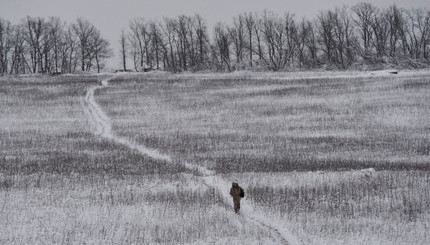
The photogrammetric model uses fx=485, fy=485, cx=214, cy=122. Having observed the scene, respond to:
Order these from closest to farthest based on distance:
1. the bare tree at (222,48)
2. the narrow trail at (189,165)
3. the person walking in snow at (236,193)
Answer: the narrow trail at (189,165)
the person walking in snow at (236,193)
the bare tree at (222,48)

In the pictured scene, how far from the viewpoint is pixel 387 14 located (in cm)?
8669

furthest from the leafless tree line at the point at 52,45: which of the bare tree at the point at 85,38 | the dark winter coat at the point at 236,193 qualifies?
the dark winter coat at the point at 236,193

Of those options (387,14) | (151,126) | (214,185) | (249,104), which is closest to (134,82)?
(249,104)

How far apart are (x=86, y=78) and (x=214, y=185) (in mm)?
46221

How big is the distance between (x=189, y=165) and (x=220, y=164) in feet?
4.22

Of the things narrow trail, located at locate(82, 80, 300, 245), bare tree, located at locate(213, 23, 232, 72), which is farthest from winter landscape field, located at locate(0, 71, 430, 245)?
bare tree, located at locate(213, 23, 232, 72)

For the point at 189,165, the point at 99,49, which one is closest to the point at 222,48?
the point at 99,49

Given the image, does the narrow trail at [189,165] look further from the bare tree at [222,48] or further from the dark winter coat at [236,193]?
the bare tree at [222,48]

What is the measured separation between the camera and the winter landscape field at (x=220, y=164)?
1105 cm

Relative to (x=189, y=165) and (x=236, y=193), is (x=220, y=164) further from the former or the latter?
(x=236, y=193)

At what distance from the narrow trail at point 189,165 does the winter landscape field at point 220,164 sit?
0.24 feet

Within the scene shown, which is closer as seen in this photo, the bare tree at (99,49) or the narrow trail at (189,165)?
the narrow trail at (189,165)

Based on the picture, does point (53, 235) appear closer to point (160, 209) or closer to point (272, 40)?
point (160, 209)

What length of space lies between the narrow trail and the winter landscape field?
0.07 metres
